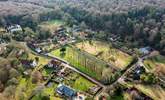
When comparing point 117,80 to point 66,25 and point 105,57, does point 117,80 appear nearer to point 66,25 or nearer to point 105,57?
point 105,57

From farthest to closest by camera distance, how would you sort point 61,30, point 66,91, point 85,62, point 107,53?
point 61,30, point 107,53, point 85,62, point 66,91

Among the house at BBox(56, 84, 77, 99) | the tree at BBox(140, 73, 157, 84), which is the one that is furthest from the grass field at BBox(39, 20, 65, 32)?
the tree at BBox(140, 73, 157, 84)

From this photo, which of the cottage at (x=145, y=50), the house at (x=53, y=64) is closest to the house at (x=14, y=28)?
the house at (x=53, y=64)

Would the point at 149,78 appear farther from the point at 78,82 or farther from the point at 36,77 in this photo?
the point at 36,77

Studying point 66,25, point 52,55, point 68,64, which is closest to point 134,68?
point 68,64

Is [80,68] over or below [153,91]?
over

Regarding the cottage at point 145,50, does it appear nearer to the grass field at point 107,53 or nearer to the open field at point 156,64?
the open field at point 156,64

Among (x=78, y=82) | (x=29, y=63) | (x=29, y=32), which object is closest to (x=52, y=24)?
(x=29, y=32)

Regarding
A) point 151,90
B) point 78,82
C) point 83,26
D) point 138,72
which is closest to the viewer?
point 151,90
